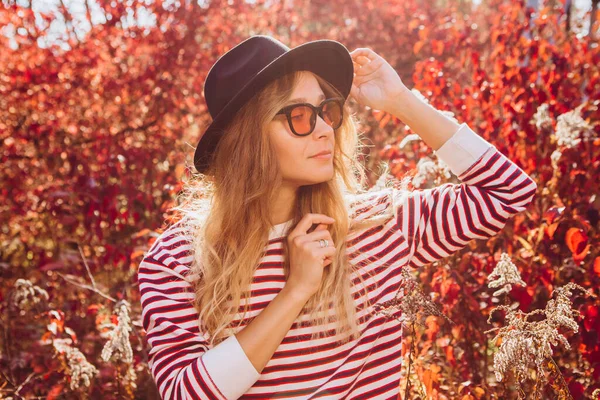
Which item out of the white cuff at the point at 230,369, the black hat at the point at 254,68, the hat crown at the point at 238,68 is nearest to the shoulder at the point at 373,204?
the black hat at the point at 254,68

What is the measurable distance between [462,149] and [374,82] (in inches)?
17.2

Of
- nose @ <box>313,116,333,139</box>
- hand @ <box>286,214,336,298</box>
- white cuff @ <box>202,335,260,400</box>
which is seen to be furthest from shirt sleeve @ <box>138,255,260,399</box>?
nose @ <box>313,116,333,139</box>

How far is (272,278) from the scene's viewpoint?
188 cm

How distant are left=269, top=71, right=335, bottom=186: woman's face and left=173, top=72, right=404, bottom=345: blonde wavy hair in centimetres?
3

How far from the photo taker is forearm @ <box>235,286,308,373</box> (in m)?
1.60

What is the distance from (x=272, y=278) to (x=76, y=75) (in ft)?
14.2

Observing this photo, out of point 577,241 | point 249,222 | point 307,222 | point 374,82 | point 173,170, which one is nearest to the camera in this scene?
point 307,222

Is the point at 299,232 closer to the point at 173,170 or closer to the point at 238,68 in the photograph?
the point at 238,68

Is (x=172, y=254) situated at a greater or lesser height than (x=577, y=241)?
greater

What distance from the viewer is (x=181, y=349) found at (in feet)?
5.50

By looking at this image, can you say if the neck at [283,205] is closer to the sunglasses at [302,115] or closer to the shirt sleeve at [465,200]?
the sunglasses at [302,115]

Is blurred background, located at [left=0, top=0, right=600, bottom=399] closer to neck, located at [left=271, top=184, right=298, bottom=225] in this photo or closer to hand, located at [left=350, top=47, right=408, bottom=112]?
hand, located at [left=350, top=47, right=408, bottom=112]

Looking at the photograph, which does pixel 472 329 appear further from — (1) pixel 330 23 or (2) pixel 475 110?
(1) pixel 330 23

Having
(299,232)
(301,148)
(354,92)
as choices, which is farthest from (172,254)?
(354,92)
